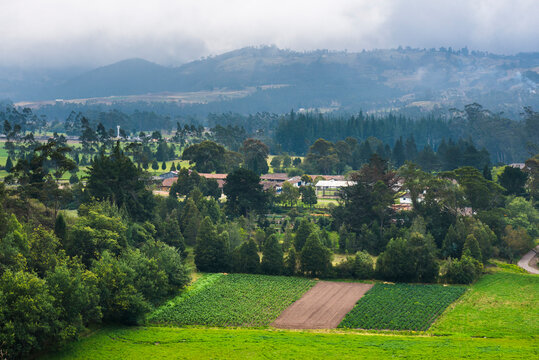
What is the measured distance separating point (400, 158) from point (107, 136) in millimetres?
57341

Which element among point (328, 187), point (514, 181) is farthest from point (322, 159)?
point (514, 181)

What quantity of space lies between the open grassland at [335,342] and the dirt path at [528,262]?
1386 centimetres

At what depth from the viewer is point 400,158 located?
12056 centimetres

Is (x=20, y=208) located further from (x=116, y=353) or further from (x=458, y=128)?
(x=458, y=128)

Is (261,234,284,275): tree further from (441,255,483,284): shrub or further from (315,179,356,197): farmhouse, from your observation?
(315,179,356,197): farmhouse

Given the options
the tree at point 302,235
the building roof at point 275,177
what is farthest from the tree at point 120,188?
the building roof at point 275,177

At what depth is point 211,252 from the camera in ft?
181

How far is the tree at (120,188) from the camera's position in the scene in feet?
204

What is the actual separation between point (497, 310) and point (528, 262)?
17.9 m

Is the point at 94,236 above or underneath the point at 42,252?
above

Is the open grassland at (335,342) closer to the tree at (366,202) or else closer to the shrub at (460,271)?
the shrub at (460,271)

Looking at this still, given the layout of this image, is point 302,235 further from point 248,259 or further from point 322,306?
point 322,306

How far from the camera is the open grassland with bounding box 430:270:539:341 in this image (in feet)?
134

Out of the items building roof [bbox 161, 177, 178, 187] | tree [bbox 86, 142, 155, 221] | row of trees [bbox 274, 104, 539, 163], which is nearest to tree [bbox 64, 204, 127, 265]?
tree [bbox 86, 142, 155, 221]
